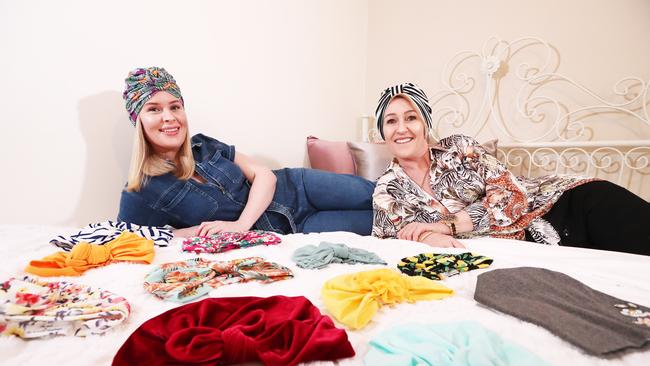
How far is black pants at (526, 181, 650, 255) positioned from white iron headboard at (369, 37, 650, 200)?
524 mm

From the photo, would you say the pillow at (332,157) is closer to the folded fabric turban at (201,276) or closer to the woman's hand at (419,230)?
the woman's hand at (419,230)

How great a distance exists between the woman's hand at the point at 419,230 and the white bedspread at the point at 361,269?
71 mm

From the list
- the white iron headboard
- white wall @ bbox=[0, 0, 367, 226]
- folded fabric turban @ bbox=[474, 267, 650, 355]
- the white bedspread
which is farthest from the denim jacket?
the white iron headboard

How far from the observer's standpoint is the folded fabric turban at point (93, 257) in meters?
0.89

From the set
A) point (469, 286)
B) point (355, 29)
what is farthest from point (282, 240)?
point (355, 29)

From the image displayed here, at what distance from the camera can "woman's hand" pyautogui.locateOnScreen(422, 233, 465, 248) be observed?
3.94 feet

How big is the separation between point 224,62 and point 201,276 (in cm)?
151

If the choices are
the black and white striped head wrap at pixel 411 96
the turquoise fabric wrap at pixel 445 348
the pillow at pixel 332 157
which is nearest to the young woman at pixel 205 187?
the pillow at pixel 332 157

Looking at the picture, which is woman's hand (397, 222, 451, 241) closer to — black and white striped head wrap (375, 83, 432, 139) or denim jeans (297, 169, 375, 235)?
denim jeans (297, 169, 375, 235)

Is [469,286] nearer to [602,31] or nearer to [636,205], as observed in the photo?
[636,205]

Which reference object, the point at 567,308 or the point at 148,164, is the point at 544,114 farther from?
the point at 148,164

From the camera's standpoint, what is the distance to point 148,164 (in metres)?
1.40

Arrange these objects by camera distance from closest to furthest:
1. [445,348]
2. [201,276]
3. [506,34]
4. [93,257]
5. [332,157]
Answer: [445,348] < [201,276] < [93,257] < [506,34] < [332,157]

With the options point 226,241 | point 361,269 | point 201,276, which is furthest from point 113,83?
point 361,269
